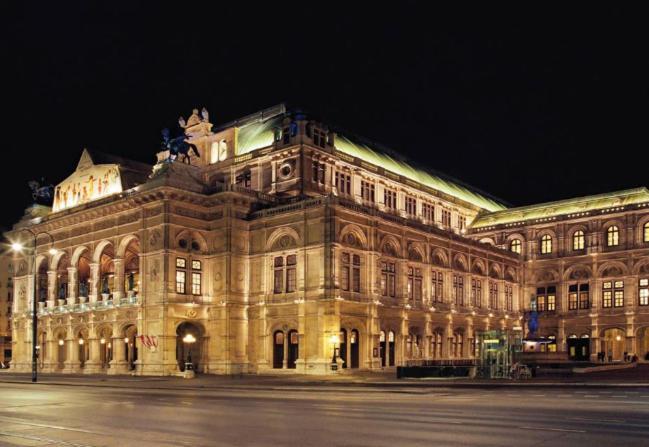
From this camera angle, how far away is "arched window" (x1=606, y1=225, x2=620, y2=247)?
93.3m

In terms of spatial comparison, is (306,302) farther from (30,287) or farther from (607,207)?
(607,207)

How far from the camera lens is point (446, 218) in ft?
325

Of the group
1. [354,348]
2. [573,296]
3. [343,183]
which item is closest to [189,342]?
[354,348]

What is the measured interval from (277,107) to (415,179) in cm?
2192

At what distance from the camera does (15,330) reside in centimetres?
8512

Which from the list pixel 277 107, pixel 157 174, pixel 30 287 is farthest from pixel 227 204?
pixel 30 287

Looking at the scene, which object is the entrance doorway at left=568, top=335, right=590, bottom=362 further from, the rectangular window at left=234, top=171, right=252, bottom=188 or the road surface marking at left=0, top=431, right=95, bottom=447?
the road surface marking at left=0, top=431, right=95, bottom=447

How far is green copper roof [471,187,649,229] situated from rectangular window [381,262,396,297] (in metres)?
35.0

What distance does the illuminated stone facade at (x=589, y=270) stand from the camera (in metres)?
91.0

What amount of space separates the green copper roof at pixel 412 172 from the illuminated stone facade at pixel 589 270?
27.2 ft

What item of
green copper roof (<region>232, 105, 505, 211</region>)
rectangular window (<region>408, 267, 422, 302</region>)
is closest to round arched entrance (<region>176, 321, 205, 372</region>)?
green copper roof (<region>232, 105, 505, 211</region>)

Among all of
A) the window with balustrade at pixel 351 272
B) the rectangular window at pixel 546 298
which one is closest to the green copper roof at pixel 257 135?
the window with balustrade at pixel 351 272

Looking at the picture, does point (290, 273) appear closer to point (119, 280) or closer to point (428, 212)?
point (119, 280)

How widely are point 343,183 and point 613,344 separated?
139 ft
